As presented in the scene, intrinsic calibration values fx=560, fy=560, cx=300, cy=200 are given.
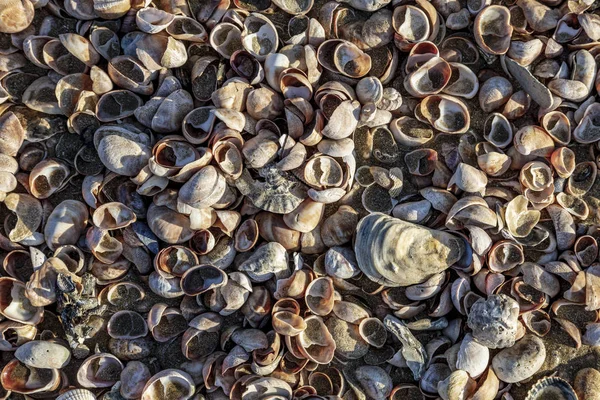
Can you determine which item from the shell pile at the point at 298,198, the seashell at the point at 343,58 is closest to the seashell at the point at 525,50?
the shell pile at the point at 298,198

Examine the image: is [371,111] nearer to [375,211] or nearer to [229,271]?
[375,211]

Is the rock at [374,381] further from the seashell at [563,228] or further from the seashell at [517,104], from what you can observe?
the seashell at [517,104]

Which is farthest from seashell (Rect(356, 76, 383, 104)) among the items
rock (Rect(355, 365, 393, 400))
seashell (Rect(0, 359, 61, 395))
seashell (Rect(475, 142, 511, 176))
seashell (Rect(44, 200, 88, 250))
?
seashell (Rect(0, 359, 61, 395))

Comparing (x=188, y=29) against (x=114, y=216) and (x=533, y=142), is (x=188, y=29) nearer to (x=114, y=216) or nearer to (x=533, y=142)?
(x=114, y=216)

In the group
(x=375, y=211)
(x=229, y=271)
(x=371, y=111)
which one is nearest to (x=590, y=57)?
(x=371, y=111)

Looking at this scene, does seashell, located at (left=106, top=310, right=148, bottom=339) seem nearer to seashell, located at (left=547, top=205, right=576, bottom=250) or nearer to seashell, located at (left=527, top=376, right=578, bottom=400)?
seashell, located at (left=527, top=376, right=578, bottom=400)

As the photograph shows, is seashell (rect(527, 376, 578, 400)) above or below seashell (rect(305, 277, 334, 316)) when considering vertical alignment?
below

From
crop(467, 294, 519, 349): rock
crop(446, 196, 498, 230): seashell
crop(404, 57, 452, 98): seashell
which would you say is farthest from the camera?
crop(404, 57, 452, 98): seashell

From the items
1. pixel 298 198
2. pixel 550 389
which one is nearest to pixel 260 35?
pixel 298 198
